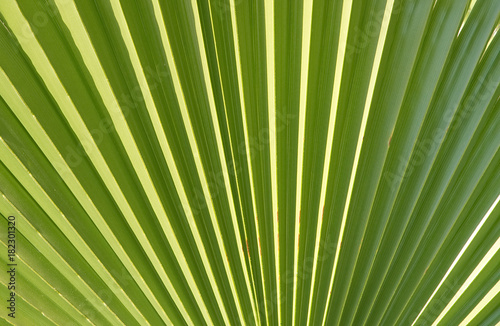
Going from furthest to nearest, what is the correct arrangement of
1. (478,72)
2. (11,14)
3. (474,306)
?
(474,306), (478,72), (11,14)

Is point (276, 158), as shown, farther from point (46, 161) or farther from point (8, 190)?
point (8, 190)

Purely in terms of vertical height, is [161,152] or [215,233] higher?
[161,152]

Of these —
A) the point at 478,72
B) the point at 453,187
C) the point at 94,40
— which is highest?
the point at 94,40

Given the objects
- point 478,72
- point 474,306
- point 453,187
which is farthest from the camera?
point 474,306

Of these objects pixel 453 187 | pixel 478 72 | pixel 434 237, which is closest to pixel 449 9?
pixel 478 72

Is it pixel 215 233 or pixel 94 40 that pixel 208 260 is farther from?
pixel 94 40

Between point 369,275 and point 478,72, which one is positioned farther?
point 369,275

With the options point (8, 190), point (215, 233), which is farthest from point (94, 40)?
point (215, 233)
